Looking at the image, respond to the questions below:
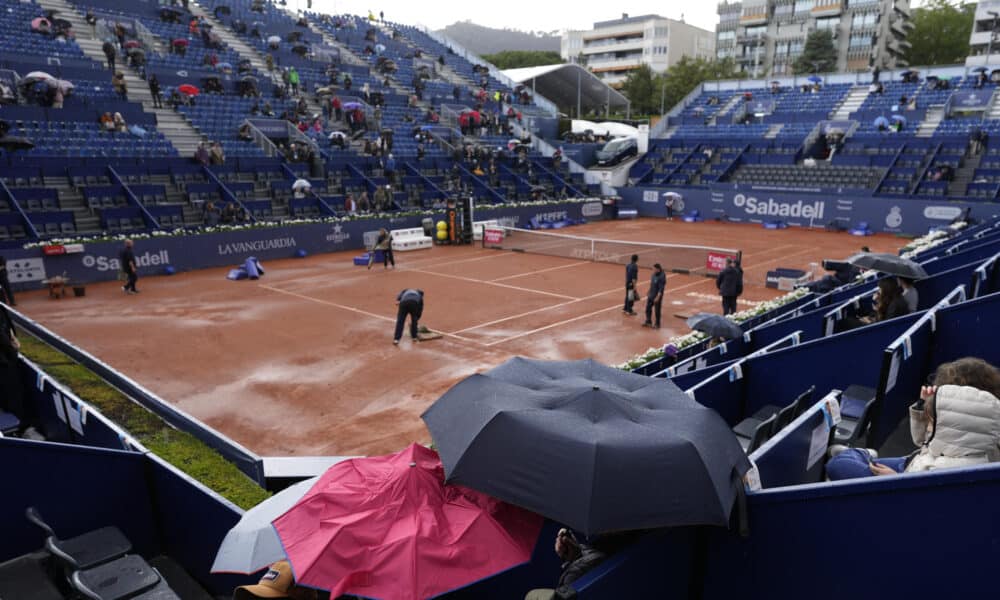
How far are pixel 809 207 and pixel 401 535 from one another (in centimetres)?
3889

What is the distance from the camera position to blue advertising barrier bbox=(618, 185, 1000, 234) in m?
32.6

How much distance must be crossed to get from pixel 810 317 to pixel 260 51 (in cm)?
4573

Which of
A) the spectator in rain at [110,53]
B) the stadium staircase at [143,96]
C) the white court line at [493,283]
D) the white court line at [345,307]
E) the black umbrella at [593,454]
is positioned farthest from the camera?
the spectator in rain at [110,53]

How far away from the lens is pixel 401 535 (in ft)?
12.6

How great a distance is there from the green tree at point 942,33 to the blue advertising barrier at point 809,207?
7051 centimetres

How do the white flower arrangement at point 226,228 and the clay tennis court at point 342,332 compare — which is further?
the white flower arrangement at point 226,228

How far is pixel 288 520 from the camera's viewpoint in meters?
4.14

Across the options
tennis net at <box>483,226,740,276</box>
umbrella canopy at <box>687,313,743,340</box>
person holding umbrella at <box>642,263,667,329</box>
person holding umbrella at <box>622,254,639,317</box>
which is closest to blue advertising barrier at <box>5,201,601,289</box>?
tennis net at <box>483,226,740,276</box>

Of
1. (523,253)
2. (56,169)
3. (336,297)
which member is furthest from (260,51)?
(336,297)

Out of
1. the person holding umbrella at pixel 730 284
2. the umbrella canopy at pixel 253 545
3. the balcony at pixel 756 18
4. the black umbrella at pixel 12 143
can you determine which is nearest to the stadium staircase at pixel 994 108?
the person holding umbrella at pixel 730 284

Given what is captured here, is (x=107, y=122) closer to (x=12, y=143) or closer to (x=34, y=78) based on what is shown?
(x=34, y=78)

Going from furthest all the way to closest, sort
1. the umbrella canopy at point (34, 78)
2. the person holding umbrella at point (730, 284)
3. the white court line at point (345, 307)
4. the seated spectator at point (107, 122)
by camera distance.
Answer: the seated spectator at point (107, 122)
the umbrella canopy at point (34, 78)
the person holding umbrella at point (730, 284)
the white court line at point (345, 307)

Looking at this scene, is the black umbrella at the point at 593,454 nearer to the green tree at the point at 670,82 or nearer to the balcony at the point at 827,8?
the green tree at the point at 670,82

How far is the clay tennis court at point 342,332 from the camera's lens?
36.9 feet
